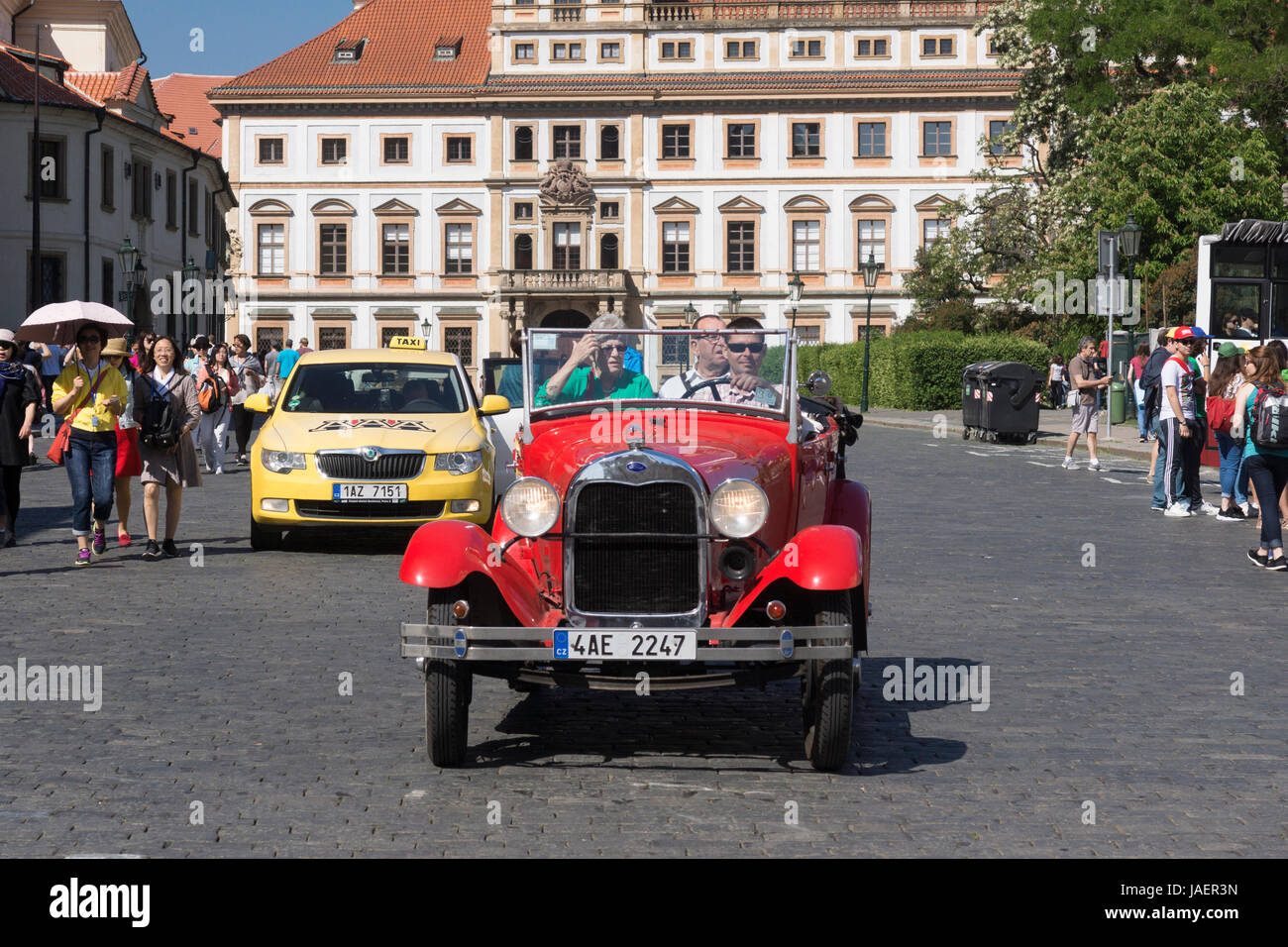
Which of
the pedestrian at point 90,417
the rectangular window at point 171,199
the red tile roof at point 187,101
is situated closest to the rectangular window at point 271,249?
the rectangular window at point 171,199

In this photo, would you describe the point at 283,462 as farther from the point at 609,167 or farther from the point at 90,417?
the point at 609,167

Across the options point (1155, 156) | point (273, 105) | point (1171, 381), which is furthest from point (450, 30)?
point (1171, 381)

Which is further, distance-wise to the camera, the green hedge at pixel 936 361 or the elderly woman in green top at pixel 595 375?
the green hedge at pixel 936 361

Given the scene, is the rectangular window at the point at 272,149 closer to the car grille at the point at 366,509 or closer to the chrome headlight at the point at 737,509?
the car grille at the point at 366,509

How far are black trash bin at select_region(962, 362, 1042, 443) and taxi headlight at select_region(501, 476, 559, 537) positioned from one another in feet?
92.5

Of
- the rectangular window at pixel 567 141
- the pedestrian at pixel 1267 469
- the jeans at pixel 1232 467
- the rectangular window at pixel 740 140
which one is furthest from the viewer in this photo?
the rectangular window at pixel 567 141

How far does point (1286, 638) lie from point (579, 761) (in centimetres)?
521

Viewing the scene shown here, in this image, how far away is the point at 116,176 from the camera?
5650 centimetres

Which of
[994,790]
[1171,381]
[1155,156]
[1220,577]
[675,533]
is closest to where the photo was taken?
[994,790]

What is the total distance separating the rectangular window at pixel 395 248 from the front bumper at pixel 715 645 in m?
78.9

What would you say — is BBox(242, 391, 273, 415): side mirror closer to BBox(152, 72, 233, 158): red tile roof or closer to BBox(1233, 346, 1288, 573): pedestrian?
BBox(1233, 346, 1288, 573): pedestrian

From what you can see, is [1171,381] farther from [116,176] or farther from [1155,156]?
[116,176]

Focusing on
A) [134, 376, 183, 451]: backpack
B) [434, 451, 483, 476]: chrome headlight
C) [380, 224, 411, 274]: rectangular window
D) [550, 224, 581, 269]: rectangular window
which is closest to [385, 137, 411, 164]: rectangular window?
[380, 224, 411, 274]: rectangular window

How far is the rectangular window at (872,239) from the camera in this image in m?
82.1
